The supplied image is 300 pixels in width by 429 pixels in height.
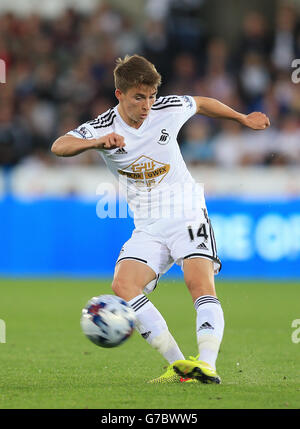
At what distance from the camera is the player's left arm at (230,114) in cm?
616

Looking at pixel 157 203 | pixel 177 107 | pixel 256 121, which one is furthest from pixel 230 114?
pixel 157 203

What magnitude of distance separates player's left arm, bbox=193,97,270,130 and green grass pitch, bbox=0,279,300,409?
1.69 metres

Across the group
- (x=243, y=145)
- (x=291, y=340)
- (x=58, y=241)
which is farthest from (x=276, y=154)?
(x=291, y=340)

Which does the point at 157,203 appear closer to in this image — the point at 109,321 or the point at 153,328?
the point at 153,328

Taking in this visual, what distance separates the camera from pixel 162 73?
16266 millimetres

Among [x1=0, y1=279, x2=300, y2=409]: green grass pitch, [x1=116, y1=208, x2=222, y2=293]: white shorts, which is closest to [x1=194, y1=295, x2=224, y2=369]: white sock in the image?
[x1=0, y1=279, x2=300, y2=409]: green grass pitch

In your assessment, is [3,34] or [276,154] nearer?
[276,154]

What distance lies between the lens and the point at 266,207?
540 inches

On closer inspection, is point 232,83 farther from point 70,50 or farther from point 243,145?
point 70,50

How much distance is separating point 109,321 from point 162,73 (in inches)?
443

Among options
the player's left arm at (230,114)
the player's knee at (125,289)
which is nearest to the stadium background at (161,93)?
the player's left arm at (230,114)
